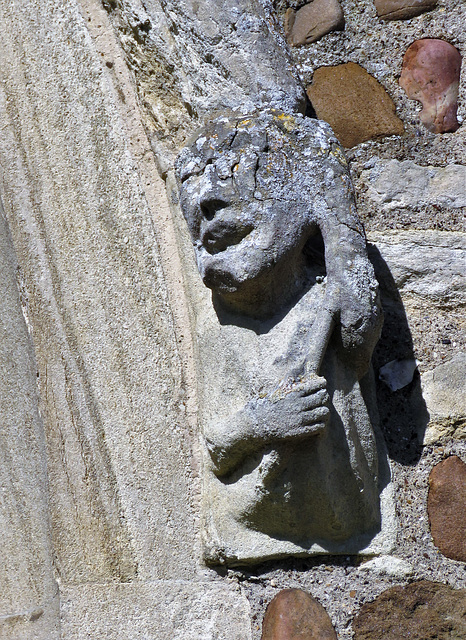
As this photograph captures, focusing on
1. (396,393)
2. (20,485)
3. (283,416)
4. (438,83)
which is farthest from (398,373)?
(20,485)

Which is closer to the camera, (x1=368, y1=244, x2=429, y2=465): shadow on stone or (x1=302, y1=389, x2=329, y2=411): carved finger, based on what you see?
(x1=302, y1=389, x2=329, y2=411): carved finger

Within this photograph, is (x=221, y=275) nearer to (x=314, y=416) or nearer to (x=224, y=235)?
(x=224, y=235)

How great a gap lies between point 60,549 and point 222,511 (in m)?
0.37

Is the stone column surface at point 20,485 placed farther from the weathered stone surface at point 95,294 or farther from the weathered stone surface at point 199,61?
the weathered stone surface at point 199,61

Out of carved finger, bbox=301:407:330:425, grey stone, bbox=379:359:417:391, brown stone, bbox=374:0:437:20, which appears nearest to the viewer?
carved finger, bbox=301:407:330:425

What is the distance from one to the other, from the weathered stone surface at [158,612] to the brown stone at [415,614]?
0.68 feet

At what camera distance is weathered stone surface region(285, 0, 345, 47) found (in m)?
1.50

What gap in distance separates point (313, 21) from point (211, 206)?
54 centimetres

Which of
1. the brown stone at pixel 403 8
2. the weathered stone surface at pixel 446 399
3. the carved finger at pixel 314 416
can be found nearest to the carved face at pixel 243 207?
the carved finger at pixel 314 416

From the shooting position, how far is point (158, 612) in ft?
4.44

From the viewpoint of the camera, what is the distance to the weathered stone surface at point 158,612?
4.31ft

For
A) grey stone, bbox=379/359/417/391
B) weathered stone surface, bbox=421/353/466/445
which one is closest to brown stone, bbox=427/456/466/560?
weathered stone surface, bbox=421/353/466/445

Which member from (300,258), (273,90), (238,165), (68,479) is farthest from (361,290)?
(68,479)

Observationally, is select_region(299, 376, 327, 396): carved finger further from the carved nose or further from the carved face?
the carved nose
